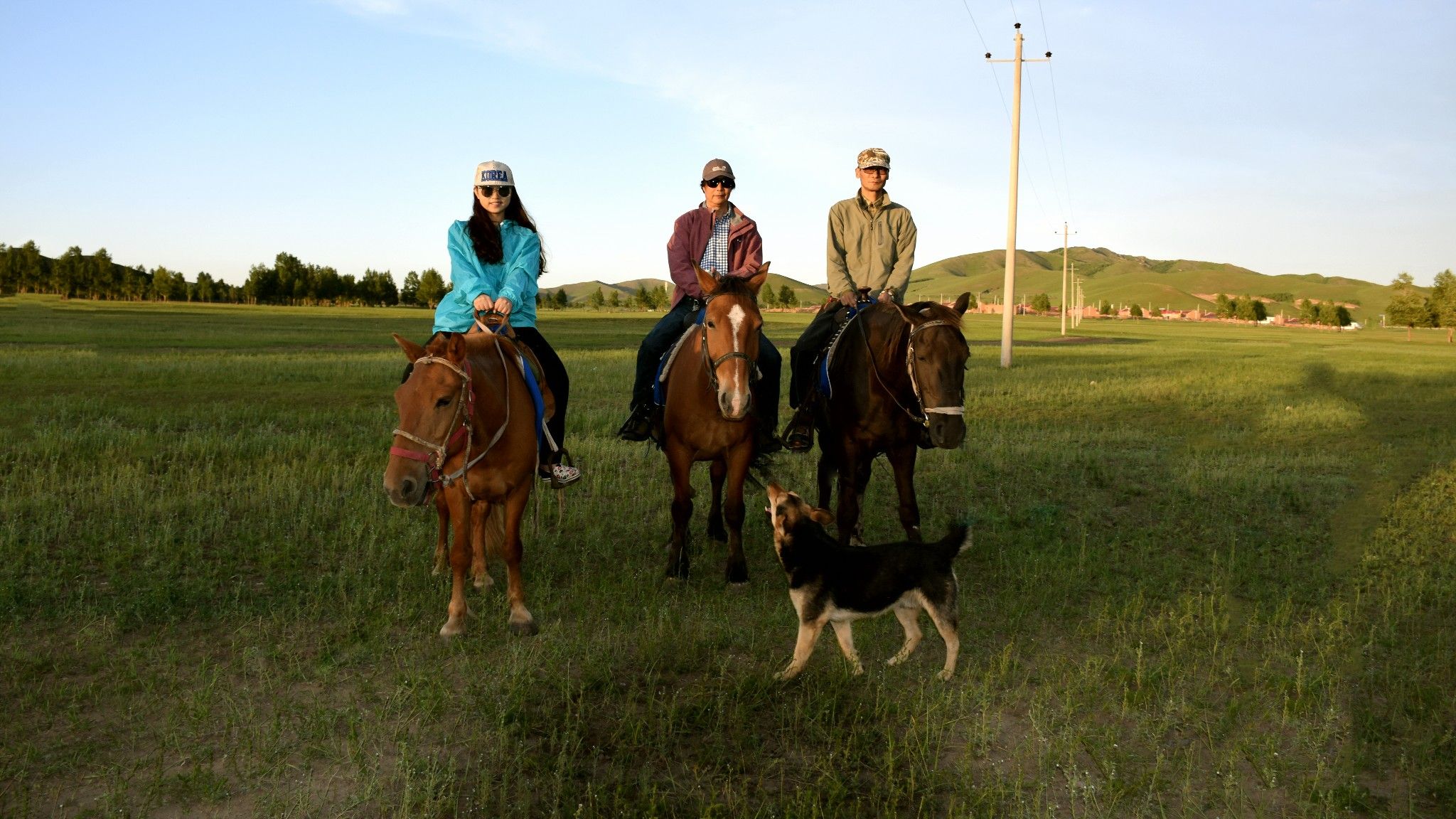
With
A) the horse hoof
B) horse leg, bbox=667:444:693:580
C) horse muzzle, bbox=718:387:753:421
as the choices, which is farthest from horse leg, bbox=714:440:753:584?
horse muzzle, bbox=718:387:753:421

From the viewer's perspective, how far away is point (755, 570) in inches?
301

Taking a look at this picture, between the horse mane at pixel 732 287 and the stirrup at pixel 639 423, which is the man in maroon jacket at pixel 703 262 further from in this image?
the horse mane at pixel 732 287

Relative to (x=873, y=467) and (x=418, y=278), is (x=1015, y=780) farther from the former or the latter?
(x=418, y=278)

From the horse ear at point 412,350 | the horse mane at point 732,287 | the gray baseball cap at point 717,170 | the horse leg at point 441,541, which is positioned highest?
the gray baseball cap at point 717,170

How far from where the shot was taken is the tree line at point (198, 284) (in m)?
121

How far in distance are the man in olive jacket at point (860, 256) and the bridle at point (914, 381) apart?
3.11ft

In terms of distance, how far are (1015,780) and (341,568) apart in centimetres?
534

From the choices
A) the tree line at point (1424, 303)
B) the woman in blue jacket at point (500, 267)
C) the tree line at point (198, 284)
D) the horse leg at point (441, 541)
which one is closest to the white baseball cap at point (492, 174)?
the woman in blue jacket at point (500, 267)

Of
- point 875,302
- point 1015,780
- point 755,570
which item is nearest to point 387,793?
point 1015,780

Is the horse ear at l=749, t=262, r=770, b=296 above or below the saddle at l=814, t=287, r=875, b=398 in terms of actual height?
above

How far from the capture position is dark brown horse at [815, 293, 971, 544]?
21.9ft

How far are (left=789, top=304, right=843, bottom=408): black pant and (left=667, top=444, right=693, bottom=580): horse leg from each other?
1.81 meters

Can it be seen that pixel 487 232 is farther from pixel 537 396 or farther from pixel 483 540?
pixel 483 540

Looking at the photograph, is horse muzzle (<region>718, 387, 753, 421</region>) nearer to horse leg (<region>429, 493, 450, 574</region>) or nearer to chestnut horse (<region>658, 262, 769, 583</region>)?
chestnut horse (<region>658, 262, 769, 583</region>)
